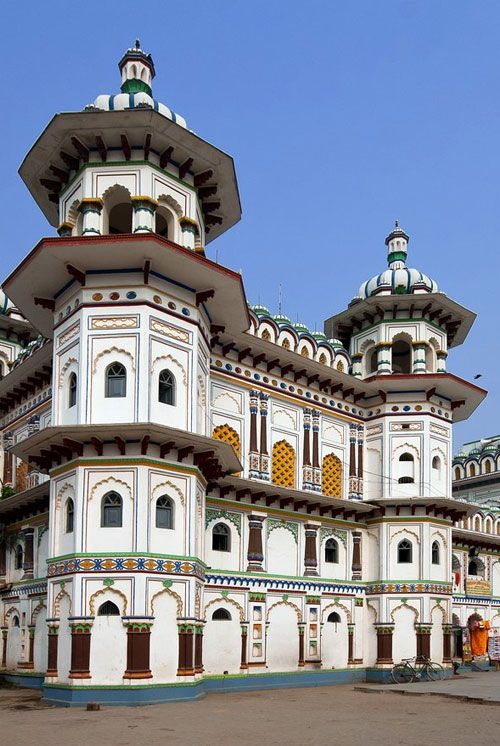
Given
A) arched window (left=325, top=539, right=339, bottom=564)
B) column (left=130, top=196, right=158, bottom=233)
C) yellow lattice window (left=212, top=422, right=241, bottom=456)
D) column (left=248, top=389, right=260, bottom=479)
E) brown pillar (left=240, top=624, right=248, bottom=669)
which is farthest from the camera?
arched window (left=325, top=539, right=339, bottom=564)

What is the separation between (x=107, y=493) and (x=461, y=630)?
66.7 ft

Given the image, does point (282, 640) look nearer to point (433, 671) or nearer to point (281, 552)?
point (281, 552)

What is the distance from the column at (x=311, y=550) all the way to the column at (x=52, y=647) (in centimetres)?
964

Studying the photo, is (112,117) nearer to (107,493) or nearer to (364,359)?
(107,493)

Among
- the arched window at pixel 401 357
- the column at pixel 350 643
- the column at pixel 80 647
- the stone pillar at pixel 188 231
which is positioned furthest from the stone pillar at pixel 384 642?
the stone pillar at pixel 188 231

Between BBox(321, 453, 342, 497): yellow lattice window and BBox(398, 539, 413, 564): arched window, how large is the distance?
271cm

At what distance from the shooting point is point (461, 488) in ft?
164

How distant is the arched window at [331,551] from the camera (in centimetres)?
2938

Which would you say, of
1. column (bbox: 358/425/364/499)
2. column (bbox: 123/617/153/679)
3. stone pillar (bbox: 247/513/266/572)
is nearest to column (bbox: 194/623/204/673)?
column (bbox: 123/617/153/679)

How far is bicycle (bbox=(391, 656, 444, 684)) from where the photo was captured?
27.8 metres

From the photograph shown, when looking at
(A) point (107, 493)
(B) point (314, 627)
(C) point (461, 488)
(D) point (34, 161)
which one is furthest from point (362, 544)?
(C) point (461, 488)

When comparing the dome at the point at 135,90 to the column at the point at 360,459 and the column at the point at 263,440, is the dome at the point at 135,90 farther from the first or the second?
the column at the point at 360,459

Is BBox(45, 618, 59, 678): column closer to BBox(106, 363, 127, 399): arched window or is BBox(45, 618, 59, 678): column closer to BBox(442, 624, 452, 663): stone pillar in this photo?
BBox(106, 363, 127, 399): arched window

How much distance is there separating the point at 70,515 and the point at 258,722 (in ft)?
22.7
